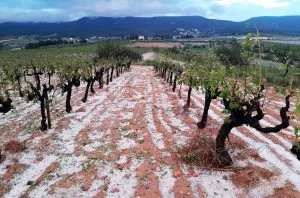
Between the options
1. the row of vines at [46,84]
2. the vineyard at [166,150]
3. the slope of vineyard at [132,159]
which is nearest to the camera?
the vineyard at [166,150]

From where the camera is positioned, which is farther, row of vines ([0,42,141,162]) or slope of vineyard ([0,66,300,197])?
row of vines ([0,42,141,162])

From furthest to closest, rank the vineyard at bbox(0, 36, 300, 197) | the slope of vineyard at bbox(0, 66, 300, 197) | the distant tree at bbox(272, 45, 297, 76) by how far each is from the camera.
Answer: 1. the slope of vineyard at bbox(0, 66, 300, 197)
2. the vineyard at bbox(0, 36, 300, 197)
3. the distant tree at bbox(272, 45, 297, 76)

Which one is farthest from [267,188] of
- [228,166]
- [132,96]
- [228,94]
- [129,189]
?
[132,96]

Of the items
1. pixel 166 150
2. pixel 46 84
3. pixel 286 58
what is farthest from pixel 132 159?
pixel 46 84

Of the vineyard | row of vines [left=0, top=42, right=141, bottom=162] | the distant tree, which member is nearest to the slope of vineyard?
the vineyard

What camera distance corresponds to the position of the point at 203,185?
16.5 m

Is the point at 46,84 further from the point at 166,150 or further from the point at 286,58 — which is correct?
the point at 286,58

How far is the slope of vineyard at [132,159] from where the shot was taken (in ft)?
53.4

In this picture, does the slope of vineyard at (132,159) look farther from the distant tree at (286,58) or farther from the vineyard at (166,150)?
the distant tree at (286,58)

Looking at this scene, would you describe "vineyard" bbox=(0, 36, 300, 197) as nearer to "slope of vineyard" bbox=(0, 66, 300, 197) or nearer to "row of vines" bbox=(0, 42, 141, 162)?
"slope of vineyard" bbox=(0, 66, 300, 197)

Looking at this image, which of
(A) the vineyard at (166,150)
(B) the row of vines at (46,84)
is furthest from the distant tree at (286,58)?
(B) the row of vines at (46,84)

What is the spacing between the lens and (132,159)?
63.3 feet

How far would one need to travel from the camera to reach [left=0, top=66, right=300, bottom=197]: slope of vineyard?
16.3m

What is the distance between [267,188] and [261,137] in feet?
22.4
